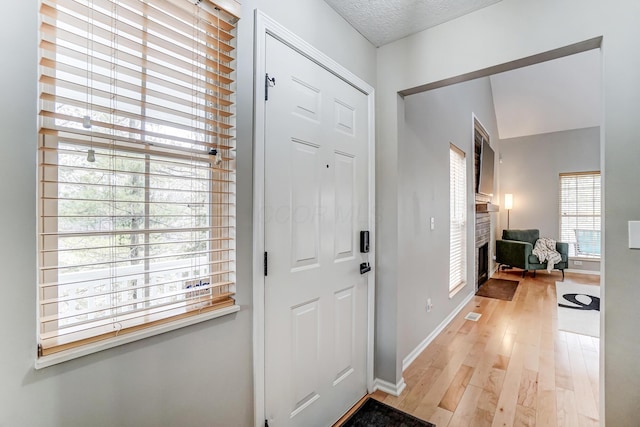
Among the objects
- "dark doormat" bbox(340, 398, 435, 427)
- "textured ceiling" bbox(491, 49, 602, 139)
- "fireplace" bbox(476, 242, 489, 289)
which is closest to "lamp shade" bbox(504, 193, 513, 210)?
"textured ceiling" bbox(491, 49, 602, 139)

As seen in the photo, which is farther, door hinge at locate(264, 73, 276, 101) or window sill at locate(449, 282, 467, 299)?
window sill at locate(449, 282, 467, 299)

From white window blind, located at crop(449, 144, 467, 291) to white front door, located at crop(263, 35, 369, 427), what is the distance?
83.5 inches

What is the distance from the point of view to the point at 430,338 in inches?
117

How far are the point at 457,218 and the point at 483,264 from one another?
6.56 ft

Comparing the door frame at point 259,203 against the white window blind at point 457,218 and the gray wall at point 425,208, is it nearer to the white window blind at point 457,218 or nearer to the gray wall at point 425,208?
the gray wall at point 425,208

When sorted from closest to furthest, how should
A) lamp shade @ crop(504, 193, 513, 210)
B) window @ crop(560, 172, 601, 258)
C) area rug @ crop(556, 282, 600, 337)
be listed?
1. area rug @ crop(556, 282, 600, 337)
2. window @ crop(560, 172, 601, 258)
3. lamp shade @ crop(504, 193, 513, 210)

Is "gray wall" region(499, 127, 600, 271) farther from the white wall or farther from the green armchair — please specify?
the white wall

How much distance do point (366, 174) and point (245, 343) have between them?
1.32 metres

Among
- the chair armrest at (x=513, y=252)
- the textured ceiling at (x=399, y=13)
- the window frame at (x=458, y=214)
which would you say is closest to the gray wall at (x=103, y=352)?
the textured ceiling at (x=399, y=13)

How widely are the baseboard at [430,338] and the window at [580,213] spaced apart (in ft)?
13.1

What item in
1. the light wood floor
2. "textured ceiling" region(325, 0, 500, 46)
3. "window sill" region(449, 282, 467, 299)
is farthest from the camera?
"window sill" region(449, 282, 467, 299)

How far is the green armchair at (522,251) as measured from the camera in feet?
18.7

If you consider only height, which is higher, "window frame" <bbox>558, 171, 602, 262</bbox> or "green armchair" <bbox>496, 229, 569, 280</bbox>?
"window frame" <bbox>558, 171, 602, 262</bbox>

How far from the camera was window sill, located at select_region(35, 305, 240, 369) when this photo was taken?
790mm
